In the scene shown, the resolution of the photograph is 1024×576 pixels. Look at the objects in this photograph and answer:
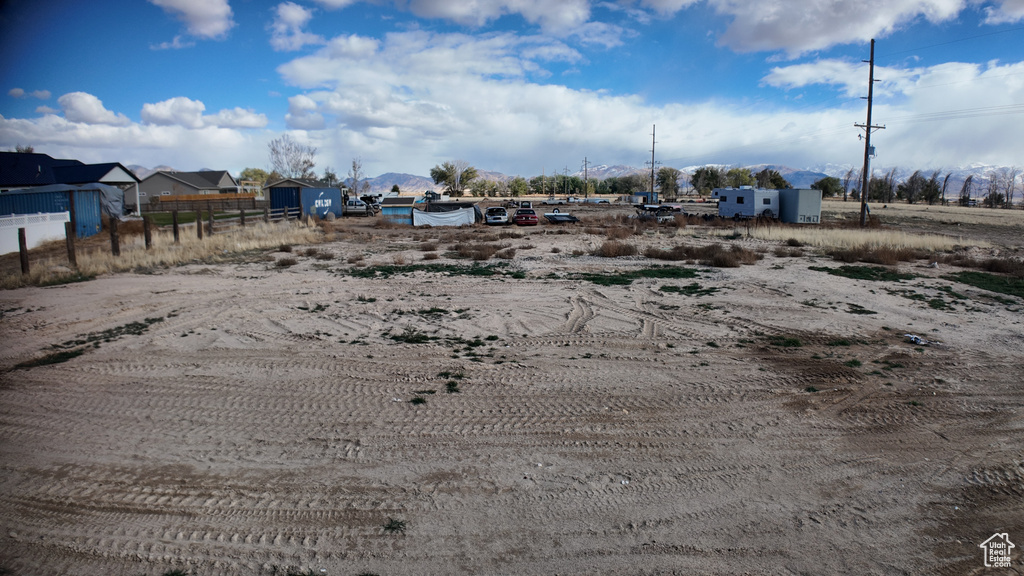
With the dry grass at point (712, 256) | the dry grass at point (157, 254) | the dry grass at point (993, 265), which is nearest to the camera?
the dry grass at point (157, 254)

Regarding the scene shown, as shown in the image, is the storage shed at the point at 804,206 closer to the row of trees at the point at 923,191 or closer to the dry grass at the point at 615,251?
the dry grass at the point at 615,251

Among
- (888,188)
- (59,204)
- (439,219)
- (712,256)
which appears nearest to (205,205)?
(439,219)

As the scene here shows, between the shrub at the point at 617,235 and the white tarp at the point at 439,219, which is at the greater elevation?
the white tarp at the point at 439,219

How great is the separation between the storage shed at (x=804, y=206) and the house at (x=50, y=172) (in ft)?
146

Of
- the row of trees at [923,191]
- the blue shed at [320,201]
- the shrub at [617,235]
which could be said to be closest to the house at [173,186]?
the blue shed at [320,201]

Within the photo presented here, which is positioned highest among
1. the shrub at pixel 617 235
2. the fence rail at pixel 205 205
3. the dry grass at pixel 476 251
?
the fence rail at pixel 205 205

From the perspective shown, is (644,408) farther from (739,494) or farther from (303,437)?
(303,437)

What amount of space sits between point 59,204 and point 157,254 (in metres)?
12.5

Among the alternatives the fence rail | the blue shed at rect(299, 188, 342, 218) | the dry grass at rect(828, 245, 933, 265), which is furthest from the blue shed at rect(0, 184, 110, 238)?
the dry grass at rect(828, 245, 933, 265)

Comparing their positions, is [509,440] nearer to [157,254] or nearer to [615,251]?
[615,251]

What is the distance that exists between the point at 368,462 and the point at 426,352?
11.5 feet

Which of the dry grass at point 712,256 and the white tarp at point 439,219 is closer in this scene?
the dry grass at point 712,256

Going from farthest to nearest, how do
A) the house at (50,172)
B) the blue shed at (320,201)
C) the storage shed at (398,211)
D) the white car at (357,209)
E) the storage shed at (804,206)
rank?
the white car at (357,209), the blue shed at (320,201), the storage shed at (398,211), the storage shed at (804,206), the house at (50,172)

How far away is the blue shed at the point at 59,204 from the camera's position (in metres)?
24.5
